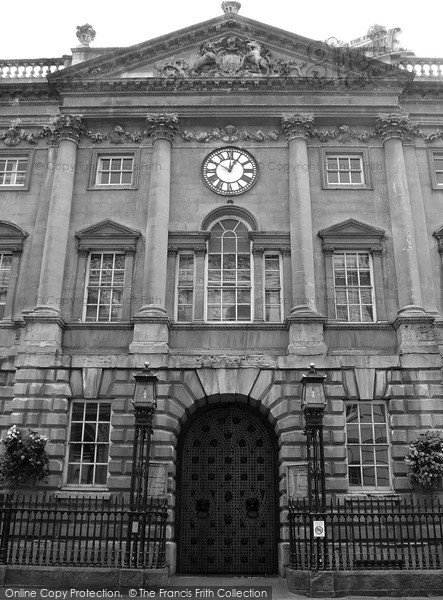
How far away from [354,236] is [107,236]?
26.3 feet

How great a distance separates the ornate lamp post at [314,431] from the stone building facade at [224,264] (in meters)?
1.73

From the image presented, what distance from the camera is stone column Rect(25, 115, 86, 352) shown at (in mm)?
18641

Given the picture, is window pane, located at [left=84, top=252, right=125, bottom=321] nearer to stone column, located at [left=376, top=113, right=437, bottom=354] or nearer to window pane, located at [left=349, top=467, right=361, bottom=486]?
window pane, located at [left=349, top=467, right=361, bottom=486]

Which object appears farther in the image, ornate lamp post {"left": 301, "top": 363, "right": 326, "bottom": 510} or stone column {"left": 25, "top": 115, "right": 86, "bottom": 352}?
stone column {"left": 25, "top": 115, "right": 86, "bottom": 352}

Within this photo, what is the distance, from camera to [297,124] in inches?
838

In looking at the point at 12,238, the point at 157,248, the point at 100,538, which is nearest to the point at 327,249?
the point at 157,248

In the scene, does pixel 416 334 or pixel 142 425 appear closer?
pixel 142 425

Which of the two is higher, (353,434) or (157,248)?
(157,248)

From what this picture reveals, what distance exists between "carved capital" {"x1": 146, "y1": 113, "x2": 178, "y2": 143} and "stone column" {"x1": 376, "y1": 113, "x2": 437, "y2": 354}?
7.07 m

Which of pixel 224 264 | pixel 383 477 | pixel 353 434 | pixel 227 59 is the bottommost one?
pixel 383 477

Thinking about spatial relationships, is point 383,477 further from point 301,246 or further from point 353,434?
point 301,246

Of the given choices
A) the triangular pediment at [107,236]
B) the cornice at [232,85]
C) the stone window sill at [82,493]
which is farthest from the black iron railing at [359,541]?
the cornice at [232,85]

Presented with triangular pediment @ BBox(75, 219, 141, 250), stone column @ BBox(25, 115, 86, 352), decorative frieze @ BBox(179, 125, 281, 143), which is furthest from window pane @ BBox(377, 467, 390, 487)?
decorative frieze @ BBox(179, 125, 281, 143)

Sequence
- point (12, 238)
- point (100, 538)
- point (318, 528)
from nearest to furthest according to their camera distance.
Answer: point (318, 528), point (100, 538), point (12, 238)
